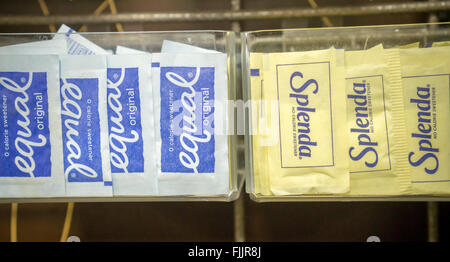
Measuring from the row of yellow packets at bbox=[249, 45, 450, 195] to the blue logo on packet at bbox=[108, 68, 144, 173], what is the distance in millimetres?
284

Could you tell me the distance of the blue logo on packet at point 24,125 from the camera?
706mm

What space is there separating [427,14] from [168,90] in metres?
0.68

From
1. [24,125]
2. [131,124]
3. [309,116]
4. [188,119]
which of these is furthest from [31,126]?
[309,116]

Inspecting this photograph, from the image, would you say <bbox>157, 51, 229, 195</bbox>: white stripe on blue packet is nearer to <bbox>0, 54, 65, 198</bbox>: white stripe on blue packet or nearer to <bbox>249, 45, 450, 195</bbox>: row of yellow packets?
<bbox>249, 45, 450, 195</bbox>: row of yellow packets

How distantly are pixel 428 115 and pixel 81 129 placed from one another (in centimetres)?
75

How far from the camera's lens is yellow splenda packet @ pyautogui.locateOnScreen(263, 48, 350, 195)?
693mm

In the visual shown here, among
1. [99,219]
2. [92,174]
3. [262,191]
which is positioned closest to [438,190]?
[262,191]

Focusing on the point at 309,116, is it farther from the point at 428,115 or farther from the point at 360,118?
the point at 428,115

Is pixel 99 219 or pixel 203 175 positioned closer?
pixel 203 175

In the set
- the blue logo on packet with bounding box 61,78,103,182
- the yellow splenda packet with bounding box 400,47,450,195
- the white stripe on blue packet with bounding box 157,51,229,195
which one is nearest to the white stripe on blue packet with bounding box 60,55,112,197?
the blue logo on packet with bounding box 61,78,103,182
